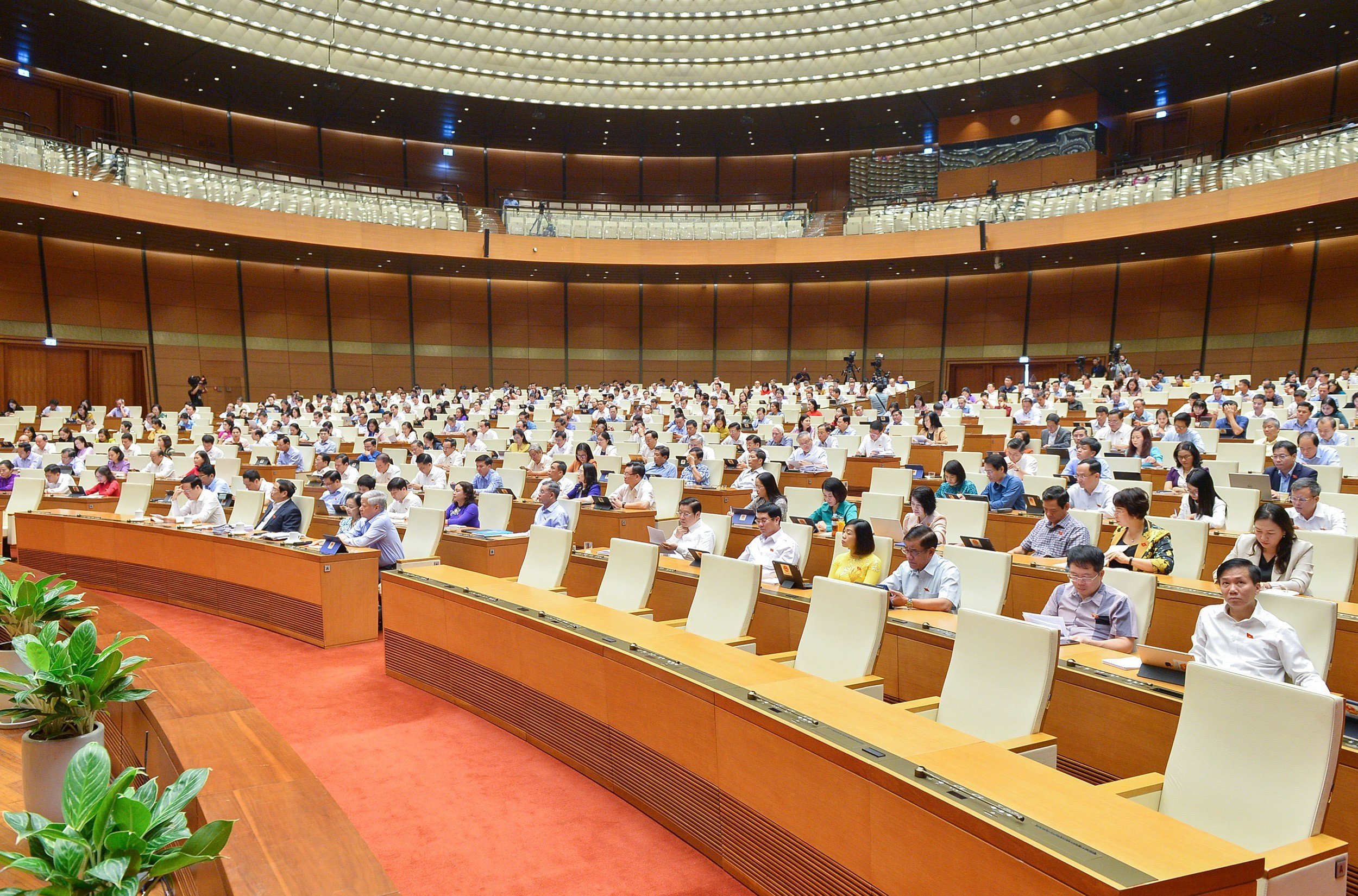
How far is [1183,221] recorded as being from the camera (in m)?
15.8

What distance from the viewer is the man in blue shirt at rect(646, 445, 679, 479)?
9.55 m

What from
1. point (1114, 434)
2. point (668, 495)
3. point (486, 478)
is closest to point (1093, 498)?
point (668, 495)

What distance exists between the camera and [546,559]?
567cm

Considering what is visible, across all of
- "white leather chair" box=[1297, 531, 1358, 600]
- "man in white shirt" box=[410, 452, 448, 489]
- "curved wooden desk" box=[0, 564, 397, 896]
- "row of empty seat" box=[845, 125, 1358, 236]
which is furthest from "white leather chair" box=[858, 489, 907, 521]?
"row of empty seat" box=[845, 125, 1358, 236]

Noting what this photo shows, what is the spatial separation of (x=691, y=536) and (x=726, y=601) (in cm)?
169

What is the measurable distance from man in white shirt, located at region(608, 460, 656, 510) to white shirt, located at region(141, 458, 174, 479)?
6032 millimetres

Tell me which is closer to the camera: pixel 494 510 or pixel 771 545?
pixel 771 545

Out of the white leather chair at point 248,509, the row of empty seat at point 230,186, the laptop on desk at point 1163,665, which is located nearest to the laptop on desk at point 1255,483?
the laptop on desk at point 1163,665

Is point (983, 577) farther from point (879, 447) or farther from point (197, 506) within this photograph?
point (197, 506)

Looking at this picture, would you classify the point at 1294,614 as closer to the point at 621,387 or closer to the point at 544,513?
the point at 544,513

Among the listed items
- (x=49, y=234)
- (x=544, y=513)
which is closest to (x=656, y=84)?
(x=49, y=234)

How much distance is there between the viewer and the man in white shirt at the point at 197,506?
7684 millimetres

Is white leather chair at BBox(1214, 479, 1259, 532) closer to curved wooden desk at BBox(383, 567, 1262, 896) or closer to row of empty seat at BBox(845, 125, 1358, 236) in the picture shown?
curved wooden desk at BBox(383, 567, 1262, 896)

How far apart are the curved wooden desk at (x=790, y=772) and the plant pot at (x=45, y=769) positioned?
191 cm
